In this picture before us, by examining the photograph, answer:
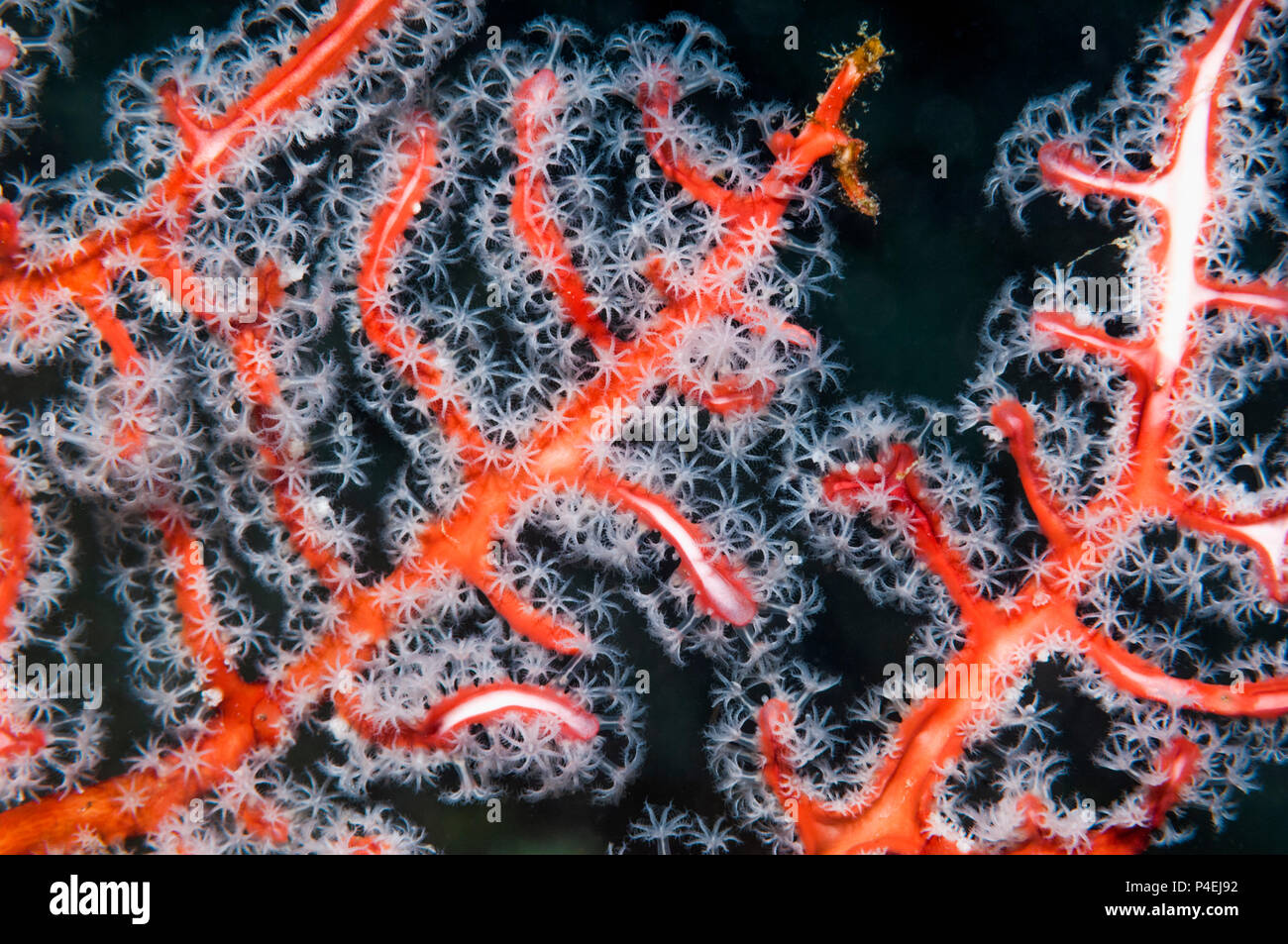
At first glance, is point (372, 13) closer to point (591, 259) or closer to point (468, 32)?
point (468, 32)

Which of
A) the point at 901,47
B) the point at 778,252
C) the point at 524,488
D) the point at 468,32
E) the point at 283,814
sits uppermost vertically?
the point at 468,32

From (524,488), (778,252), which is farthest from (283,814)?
(778,252)

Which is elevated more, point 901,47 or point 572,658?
Answer: point 901,47
